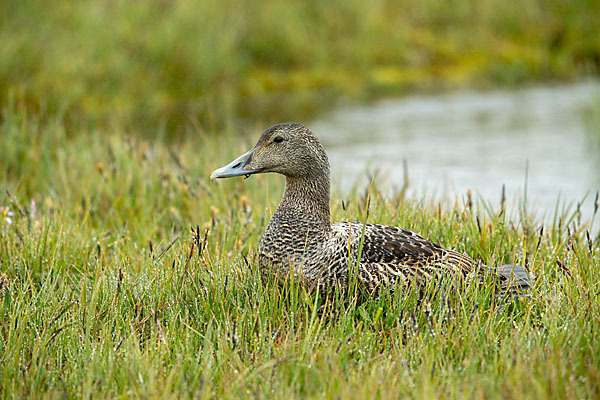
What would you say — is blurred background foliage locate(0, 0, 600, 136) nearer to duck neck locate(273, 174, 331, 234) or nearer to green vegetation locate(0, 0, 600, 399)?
green vegetation locate(0, 0, 600, 399)

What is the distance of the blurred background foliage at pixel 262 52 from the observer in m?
11.8

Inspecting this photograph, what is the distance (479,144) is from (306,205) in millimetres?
7549

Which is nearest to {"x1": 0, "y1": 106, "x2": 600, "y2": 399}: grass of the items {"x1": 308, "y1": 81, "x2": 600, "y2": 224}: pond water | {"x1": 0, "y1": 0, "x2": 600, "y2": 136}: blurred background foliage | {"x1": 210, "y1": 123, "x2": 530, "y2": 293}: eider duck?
{"x1": 210, "y1": 123, "x2": 530, "y2": 293}: eider duck

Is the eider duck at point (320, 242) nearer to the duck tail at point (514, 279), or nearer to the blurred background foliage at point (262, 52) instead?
the duck tail at point (514, 279)

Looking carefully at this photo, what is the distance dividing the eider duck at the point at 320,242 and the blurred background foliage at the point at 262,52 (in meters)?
6.35

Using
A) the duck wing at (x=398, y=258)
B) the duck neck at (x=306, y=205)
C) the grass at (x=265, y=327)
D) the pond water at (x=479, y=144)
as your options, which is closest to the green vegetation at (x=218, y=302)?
the grass at (x=265, y=327)

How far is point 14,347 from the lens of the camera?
3.05m

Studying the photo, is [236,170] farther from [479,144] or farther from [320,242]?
[479,144]

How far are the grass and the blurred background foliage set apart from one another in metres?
6.02

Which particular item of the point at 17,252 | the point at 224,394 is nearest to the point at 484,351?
the point at 224,394

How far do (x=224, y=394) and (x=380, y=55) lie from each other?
46.6ft

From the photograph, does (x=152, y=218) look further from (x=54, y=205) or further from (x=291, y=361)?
(x=291, y=361)

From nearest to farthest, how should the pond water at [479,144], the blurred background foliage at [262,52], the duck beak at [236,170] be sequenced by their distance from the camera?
the duck beak at [236,170], the pond water at [479,144], the blurred background foliage at [262,52]

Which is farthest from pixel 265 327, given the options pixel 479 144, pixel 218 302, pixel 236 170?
pixel 479 144
